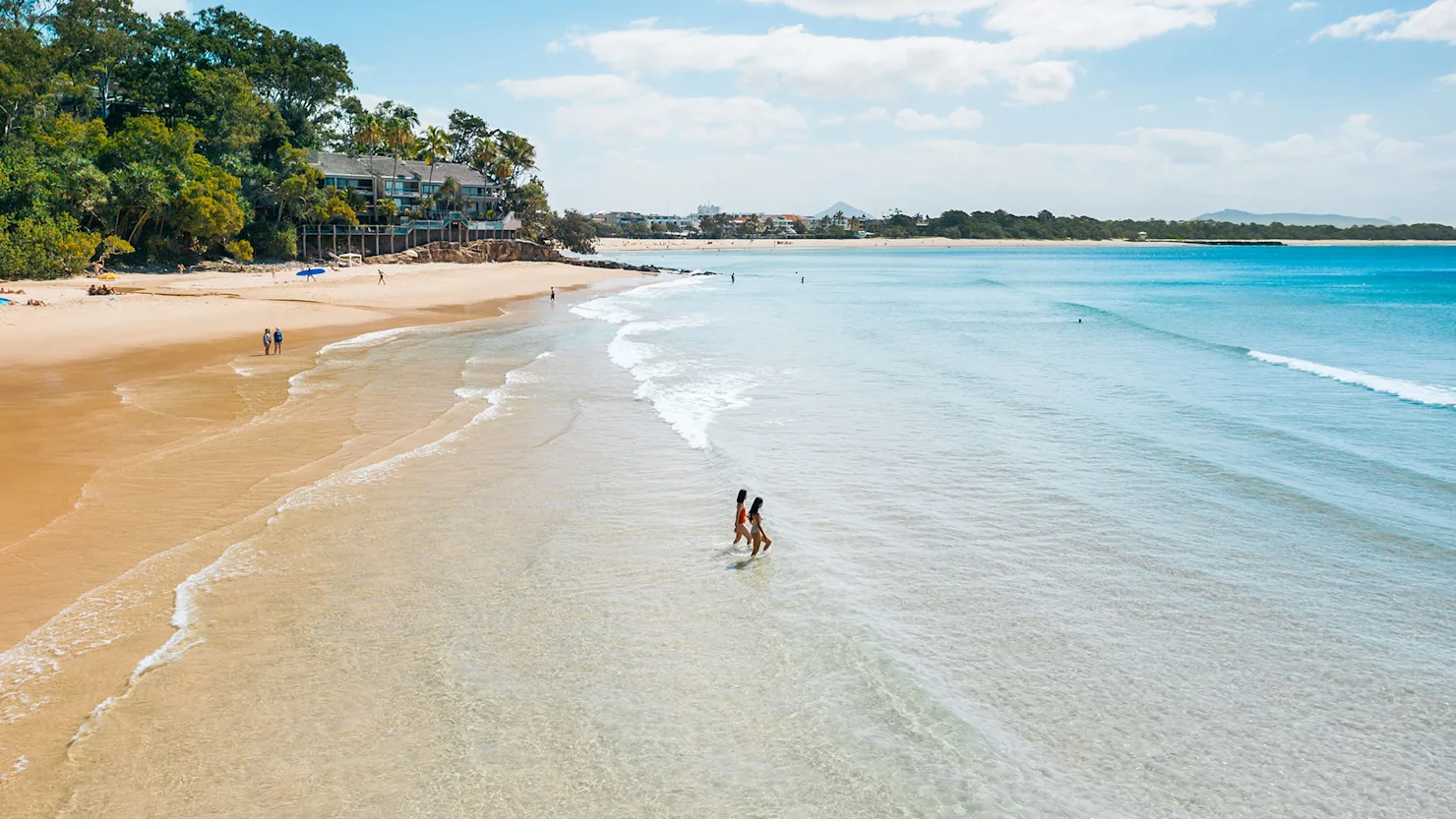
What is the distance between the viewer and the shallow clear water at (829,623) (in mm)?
7562

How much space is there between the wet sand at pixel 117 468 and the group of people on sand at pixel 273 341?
40 cm

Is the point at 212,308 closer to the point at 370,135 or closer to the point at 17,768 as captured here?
the point at 17,768

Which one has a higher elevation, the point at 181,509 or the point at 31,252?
the point at 31,252

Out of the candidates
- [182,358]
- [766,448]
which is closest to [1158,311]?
[766,448]

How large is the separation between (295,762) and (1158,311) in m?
56.7

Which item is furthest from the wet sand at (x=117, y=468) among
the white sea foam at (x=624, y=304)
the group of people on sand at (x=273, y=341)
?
the white sea foam at (x=624, y=304)

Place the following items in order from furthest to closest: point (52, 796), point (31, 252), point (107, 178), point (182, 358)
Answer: point (107, 178) < point (31, 252) < point (182, 358) < point (52, 796)

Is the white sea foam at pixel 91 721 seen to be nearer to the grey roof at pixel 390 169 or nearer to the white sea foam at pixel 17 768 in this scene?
the white sea foam at pixel 17 768

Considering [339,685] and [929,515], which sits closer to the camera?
[339,685]

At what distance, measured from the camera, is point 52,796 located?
22.7 feet

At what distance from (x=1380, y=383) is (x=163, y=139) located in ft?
206

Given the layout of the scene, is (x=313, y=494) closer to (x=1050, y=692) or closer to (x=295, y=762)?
(x=295, y=762)

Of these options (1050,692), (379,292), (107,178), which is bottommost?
(1050,692)

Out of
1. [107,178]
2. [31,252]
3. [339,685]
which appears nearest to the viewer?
[339,685]
